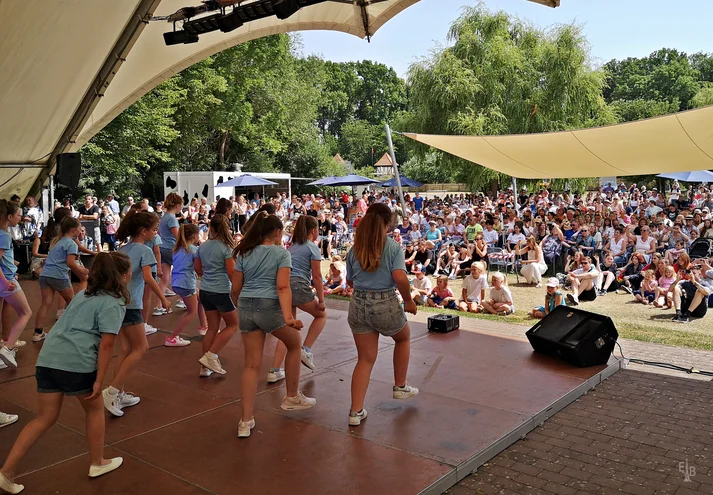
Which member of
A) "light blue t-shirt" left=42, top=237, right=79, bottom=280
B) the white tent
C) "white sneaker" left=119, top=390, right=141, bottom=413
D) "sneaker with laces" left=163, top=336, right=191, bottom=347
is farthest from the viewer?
the white tent

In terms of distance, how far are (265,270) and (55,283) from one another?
3.20 meters

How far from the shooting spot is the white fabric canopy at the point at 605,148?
865 centimetres

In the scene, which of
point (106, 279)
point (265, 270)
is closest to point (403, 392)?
point (265, 270)

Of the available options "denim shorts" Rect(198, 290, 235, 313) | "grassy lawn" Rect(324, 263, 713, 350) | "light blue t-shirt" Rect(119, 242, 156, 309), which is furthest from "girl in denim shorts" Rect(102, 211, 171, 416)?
"grassy lawn" Rect(324, 263, 713, 350)

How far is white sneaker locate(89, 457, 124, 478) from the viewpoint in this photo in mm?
3717

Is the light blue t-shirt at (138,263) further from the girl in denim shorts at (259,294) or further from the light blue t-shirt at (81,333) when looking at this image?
the light blue t-shirt at (81,333)

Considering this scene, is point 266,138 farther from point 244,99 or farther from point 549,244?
point 549,244

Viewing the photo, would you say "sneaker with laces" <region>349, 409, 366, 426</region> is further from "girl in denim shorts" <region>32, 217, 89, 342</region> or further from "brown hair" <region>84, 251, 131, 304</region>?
"girl in denim shorts" <region>32, 217, 89, 342</region>

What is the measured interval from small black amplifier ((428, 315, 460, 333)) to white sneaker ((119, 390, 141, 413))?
373cm

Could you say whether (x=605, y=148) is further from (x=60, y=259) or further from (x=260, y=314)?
(x=60, y=259)

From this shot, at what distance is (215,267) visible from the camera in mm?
5398

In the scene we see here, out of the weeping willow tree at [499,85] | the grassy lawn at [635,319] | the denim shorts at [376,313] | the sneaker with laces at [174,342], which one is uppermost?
the weeping willow tree at [499,85]

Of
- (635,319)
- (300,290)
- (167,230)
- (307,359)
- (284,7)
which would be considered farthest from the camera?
(635,319)

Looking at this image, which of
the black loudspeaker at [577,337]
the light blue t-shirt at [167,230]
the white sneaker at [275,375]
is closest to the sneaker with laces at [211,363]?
the white sneaker at [275,375]
